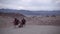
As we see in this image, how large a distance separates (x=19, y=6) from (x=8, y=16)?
0.23 metres

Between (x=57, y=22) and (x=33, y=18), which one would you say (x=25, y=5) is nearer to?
(x=33, y=18)

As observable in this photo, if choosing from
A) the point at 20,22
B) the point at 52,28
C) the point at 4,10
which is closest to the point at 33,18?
the point at 20,22

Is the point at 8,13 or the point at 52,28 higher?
the point at 8,13

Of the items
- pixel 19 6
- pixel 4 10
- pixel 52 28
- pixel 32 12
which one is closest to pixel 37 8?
pixel 32 12

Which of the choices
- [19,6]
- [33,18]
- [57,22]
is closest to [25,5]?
[19,6]

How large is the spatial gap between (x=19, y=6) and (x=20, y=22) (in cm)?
25

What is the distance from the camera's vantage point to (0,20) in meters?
1.33

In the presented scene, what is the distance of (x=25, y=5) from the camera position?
4.34 feet

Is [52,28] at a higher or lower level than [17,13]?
lower

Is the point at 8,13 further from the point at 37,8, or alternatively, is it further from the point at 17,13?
the point at 37,8

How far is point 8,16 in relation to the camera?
4.30 ft

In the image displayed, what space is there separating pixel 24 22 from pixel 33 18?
0.50 feet

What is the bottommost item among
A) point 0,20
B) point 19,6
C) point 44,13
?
point 0,20

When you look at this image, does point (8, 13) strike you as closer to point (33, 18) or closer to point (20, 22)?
point (20, 22)
